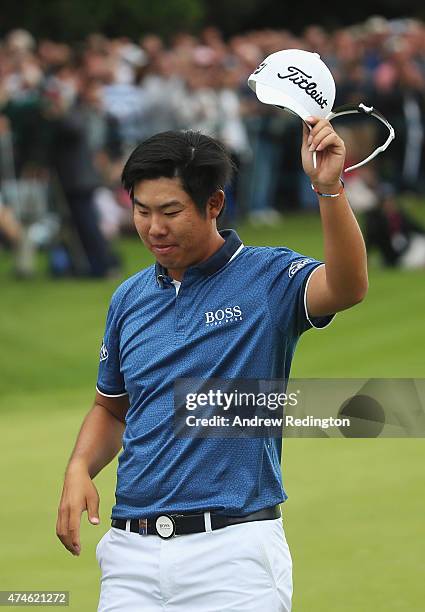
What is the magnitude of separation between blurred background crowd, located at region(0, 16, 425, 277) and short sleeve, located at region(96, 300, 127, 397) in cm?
1168

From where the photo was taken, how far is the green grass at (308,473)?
626 cm

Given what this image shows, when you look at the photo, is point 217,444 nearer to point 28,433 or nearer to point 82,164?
point 28,433

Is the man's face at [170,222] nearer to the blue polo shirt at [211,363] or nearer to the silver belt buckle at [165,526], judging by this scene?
the blue polo shirt at [211,363]

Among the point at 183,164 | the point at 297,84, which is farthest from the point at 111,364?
the point at 297,84

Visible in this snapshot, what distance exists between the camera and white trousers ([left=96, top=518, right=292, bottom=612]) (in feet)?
12.5

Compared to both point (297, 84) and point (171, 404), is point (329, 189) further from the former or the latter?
point (171, 404)

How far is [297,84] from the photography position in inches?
142

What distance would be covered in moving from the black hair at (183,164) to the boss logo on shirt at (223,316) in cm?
28

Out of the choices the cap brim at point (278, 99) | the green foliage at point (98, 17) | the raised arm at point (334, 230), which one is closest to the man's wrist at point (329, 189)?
the raised arm at point (334, 230)

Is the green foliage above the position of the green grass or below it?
above

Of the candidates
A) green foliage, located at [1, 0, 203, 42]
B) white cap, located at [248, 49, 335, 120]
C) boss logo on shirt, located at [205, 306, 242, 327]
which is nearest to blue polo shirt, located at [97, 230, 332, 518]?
boss logo on shirt, located at [205, 306, 242, 327]

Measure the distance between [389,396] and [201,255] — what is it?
0.79 metres

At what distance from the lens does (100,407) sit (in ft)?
14.1

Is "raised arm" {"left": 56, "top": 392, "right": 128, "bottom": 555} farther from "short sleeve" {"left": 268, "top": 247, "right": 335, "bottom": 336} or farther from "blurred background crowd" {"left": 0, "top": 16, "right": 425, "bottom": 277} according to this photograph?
"blurred background crowd" {"left": 0, "top": 16, "right": 425, "bottom": 277}
